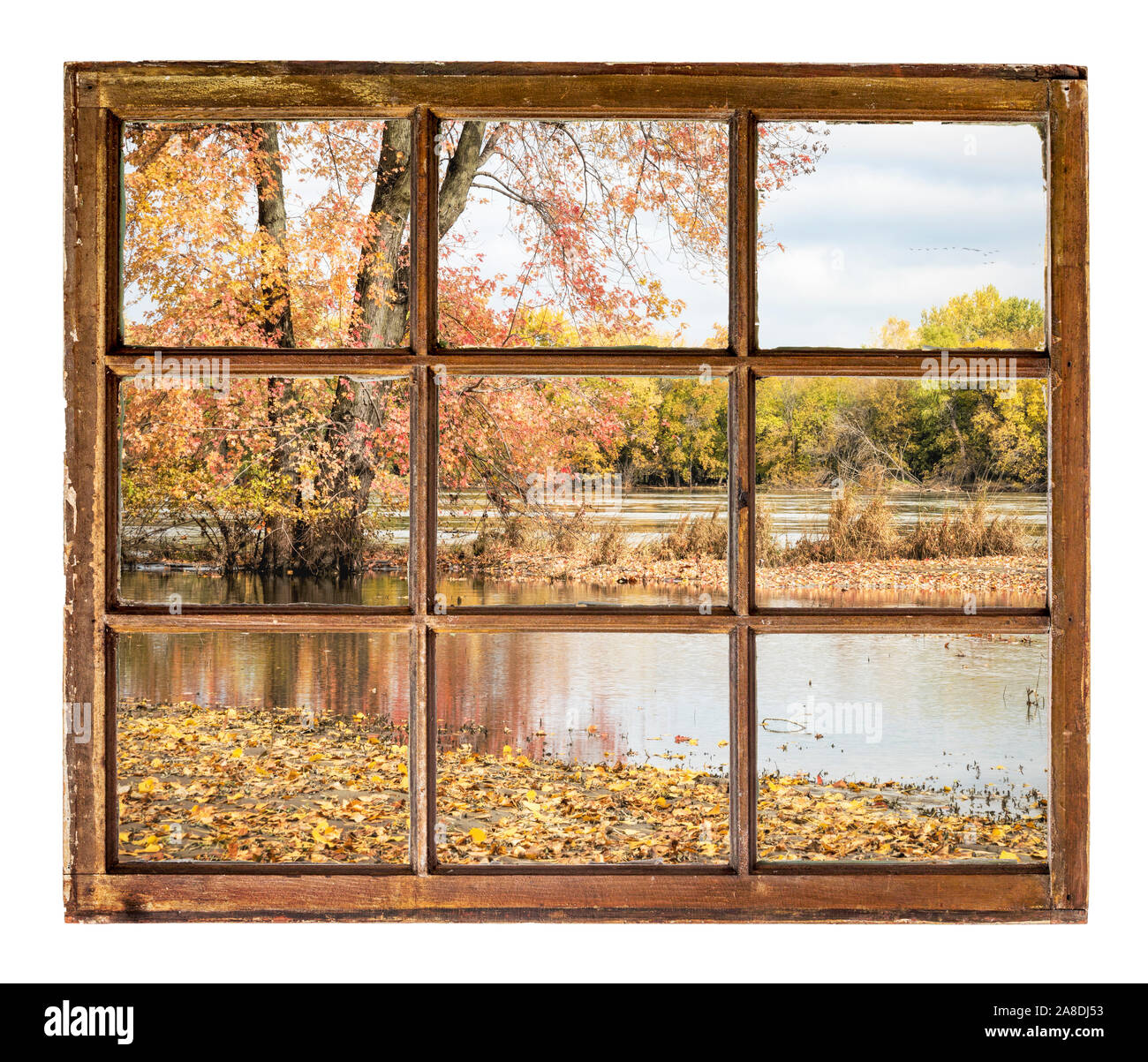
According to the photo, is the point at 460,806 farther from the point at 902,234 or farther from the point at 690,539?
the point at 902,234

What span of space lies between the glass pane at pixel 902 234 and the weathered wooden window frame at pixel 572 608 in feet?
2.62

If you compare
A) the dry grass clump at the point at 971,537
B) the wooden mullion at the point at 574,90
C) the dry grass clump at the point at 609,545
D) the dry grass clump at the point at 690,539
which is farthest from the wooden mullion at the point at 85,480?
the dry grass clump at the point at 971,537

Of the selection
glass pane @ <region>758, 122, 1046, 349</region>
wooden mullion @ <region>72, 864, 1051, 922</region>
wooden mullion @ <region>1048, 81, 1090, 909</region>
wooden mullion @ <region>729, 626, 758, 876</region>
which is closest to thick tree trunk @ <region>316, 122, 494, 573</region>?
glass pane @ <region>758, 122, 1046, 349</region>

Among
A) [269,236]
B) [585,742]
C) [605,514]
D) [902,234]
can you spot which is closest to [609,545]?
[605,514]

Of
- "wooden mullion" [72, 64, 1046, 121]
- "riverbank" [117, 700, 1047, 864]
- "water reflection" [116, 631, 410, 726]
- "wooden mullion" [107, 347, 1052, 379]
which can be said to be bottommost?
"riverbank" [117, 700, 1047, 864]

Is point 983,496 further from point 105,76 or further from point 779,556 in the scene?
point 105,76

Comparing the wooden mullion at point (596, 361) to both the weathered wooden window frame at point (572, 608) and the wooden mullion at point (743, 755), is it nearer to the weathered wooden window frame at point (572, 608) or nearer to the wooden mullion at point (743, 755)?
the weathered wooden window frame at point (572, 608)

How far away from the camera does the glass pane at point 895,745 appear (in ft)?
6.76

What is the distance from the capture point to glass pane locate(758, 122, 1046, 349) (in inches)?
85.4

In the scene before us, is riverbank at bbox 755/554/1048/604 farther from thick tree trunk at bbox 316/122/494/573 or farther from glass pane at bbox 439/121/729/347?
thick tree trunk at bbox 316/122/494/573

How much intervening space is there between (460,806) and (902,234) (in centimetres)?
186

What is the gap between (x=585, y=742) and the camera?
2250 mm

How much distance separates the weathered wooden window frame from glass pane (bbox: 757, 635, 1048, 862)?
705 millimetres

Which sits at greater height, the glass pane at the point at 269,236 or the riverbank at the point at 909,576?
the glass pane at the point at 269,236
